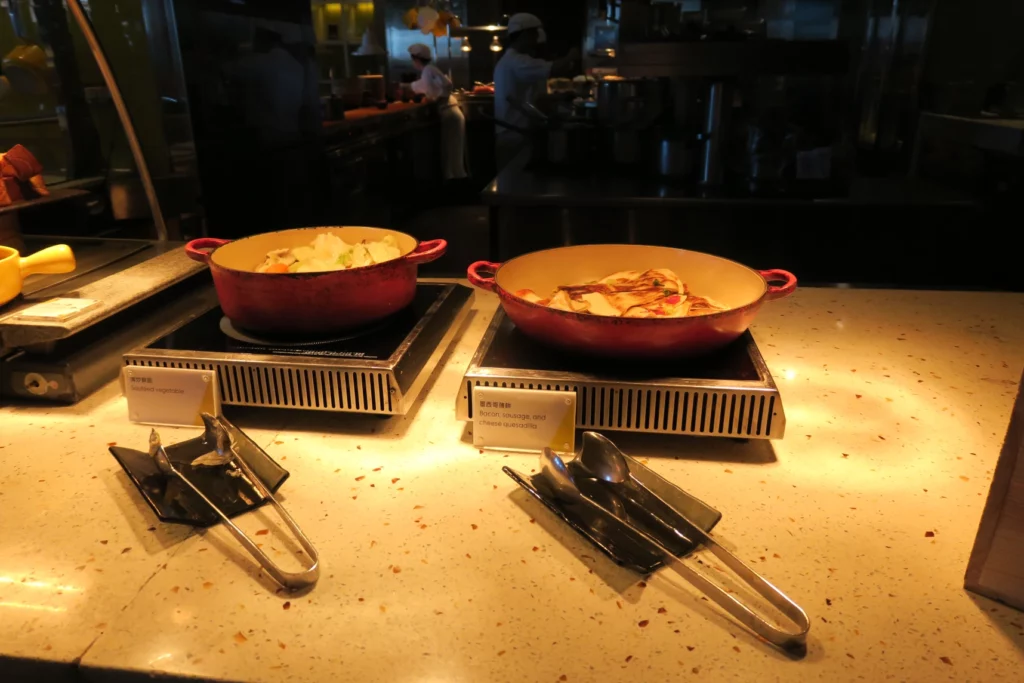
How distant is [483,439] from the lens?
2.68 ft

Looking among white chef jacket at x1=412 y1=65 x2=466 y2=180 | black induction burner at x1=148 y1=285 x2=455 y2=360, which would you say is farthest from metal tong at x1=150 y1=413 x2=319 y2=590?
white chef jacket at x1=412 y1=65 x2=466 y2=180

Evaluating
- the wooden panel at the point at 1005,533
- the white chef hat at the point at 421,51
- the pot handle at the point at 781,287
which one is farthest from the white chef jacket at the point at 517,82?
the wooden panel at the point at 1005,533

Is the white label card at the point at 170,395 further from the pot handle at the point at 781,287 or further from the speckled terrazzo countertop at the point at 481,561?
the pot handle at the point at 781,287

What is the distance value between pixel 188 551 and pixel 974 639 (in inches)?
25.9

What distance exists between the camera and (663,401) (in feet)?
2.53

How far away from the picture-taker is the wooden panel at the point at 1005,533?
20.9 inches

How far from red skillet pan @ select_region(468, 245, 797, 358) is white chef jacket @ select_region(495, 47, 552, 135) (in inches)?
22.3

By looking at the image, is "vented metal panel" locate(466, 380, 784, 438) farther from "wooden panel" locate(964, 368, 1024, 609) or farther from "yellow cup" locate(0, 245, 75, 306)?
"yellow cup" locate(0, 245, 75, 306)

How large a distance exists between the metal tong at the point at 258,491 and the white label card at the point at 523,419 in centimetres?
23

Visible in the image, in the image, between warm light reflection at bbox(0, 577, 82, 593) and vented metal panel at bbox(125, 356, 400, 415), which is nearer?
warm light reflection at bbox(0, 577, 82, 593)

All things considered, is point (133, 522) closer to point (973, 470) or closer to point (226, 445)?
point (226, 445)

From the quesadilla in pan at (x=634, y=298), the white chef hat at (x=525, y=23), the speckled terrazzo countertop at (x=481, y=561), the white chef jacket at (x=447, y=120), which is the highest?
the white chef hat at (x=525, y=23)

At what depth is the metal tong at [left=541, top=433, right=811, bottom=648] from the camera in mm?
548

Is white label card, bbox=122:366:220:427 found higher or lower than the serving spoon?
higher
